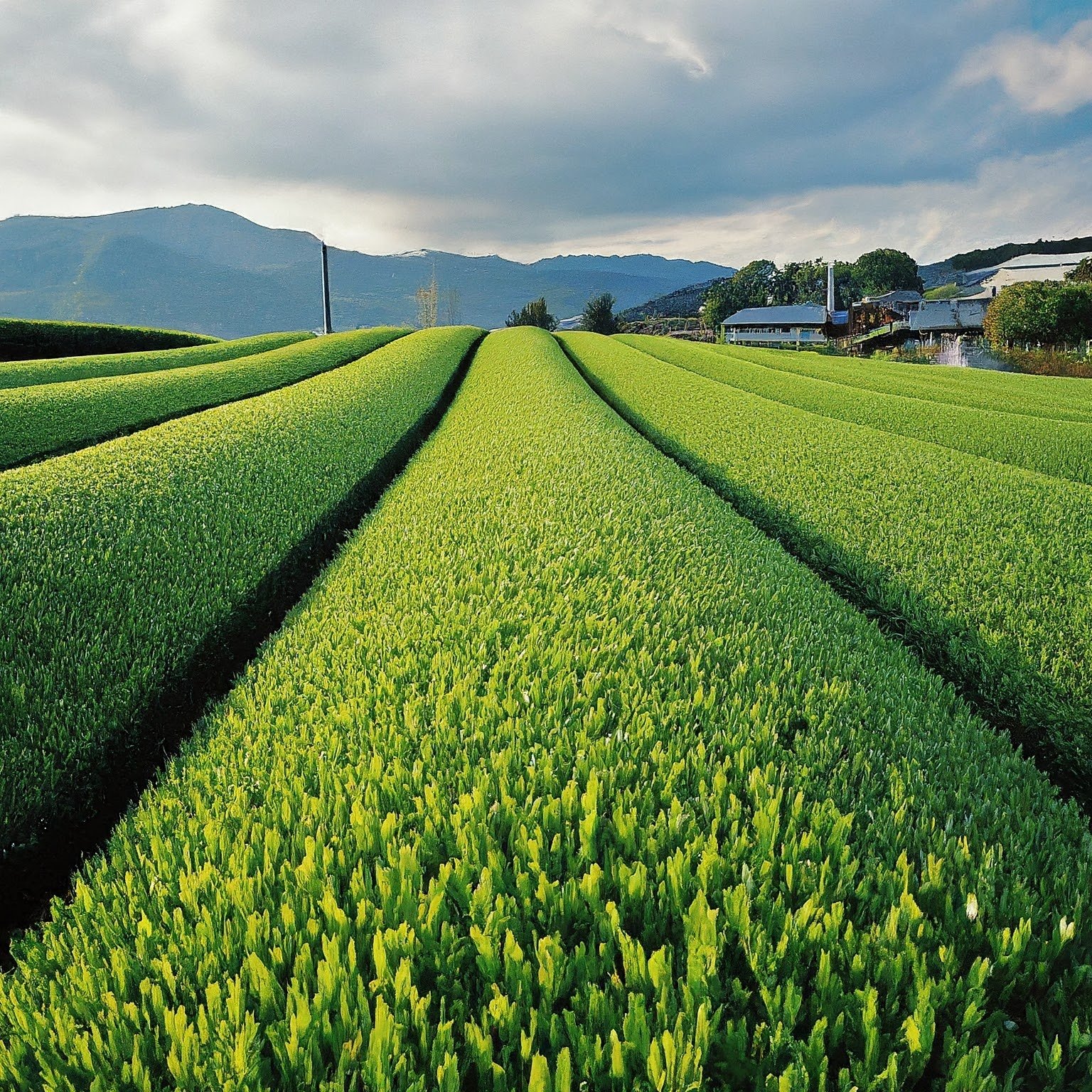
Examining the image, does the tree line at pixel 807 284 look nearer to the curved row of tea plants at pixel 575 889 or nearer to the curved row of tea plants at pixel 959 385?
the curved row of tea plants at pixel 959 385

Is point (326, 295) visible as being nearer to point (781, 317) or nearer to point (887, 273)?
point (781, 317)

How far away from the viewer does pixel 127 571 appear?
4.62 meters

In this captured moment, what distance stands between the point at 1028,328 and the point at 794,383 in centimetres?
3395

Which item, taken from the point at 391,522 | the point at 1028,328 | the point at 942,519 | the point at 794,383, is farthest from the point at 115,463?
the point at 1028,328

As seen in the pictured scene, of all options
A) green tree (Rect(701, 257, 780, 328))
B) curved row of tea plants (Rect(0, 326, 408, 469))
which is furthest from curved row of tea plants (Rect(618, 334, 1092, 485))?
green tree (Rect(701, 257, 780, 328))

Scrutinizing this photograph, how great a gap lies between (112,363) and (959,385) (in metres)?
28.2

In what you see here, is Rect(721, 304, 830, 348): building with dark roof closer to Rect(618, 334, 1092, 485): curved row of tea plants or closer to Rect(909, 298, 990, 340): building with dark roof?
Rect(909, 298, 990, 340): building with dark roof

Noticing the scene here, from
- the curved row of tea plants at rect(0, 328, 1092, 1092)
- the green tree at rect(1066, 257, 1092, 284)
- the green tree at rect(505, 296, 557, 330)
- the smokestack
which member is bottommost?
the curved row of tea plants at rect(0, 328, 1092, 1092)

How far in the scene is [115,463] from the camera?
6969 millimetres

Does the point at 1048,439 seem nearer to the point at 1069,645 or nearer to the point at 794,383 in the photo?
the point at 794,383

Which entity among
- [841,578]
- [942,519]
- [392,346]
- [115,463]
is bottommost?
[841,578]

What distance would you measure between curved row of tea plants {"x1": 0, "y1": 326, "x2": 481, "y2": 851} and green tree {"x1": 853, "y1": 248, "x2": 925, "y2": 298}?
14674 cm

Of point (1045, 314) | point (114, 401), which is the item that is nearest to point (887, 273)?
point (1045, 314)

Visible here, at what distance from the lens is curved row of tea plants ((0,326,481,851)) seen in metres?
3.06
